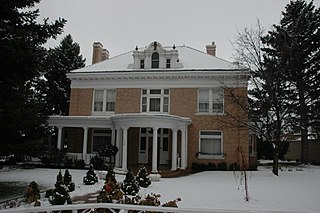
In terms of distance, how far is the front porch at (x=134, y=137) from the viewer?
731 inches

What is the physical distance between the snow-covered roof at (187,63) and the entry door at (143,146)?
501 centimetres

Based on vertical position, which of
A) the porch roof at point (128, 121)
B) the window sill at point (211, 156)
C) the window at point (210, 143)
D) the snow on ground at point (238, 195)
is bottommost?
the snow on ground at point (238, 195)

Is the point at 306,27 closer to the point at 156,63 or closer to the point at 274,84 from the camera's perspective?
the point at 274,84

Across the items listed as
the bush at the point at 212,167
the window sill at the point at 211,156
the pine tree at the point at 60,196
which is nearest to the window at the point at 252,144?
the window sill at the point at 211,156

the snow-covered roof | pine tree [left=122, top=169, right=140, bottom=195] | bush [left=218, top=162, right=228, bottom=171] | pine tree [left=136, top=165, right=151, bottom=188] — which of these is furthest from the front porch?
pine tree [left=122, top=169, right=140, bottom=195]

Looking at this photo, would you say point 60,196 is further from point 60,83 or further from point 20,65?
point 60,83

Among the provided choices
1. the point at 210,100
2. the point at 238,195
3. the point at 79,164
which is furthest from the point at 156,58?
the point at 238,195

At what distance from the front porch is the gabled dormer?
4.96 metres

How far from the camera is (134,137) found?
897 inches

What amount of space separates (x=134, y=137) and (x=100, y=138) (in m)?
2.99

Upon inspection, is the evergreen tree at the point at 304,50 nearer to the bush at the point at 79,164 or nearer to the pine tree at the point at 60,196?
the bush at the point at 79,164

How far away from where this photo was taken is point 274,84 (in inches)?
741

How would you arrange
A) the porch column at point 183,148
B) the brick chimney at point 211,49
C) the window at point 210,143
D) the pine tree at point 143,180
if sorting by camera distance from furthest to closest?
the brick chimney at point 211,49 < the window at point 210,143 < the porch column at point 183,148 < the pine tree at point 143,180

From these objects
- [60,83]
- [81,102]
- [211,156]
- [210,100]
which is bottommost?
[211,156]
